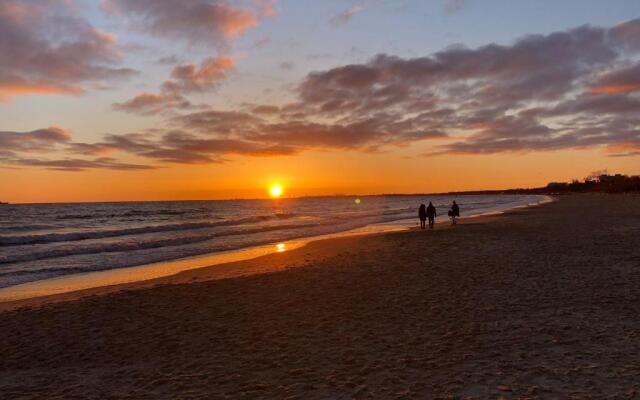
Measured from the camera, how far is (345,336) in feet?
30.7

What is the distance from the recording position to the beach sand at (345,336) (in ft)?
22.7

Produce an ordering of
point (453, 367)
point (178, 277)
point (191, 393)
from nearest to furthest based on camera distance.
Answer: point (191, 393) → point (453, 367) → point (178, 277)

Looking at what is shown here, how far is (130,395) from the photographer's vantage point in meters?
7.04

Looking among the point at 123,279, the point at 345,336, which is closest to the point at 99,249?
the point at 123,279

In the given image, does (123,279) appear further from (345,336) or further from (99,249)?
(99,249)

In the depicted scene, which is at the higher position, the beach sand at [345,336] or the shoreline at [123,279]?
the beach sand at [345,336]

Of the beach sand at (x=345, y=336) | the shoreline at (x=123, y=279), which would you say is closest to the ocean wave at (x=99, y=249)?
the shoreline at (x=123, y=279)

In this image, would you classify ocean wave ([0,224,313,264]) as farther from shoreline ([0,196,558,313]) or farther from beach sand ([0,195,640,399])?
beach sand ([0,195,640,399])

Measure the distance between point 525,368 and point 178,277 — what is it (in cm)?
1458

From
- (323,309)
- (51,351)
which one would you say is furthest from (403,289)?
(51,351)

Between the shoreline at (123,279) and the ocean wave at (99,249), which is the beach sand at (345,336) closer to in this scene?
the shoreline at (123,279)

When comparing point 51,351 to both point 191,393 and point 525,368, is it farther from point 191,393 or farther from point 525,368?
point 525,368

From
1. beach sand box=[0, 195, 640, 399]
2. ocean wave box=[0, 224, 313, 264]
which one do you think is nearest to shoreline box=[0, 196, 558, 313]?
beach sand box=[0, 195, 640, 399]

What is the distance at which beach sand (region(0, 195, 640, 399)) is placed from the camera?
6934 mm
